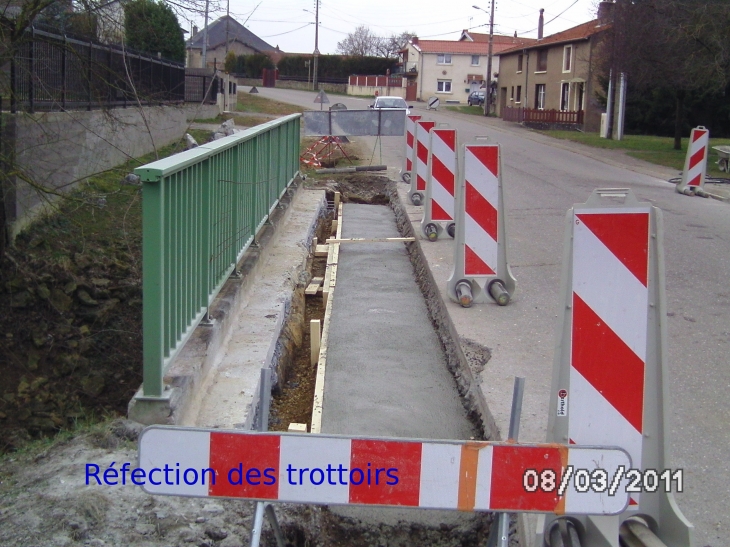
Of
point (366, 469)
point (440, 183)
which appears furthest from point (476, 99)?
point (366, 469)

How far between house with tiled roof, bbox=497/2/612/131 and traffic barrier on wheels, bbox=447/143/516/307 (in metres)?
28.2

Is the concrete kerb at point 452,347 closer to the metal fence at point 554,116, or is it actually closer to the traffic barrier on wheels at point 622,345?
the traffic barrier on wheels at point 622,345

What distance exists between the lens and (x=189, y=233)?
4.60 meters

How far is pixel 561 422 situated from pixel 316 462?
1140mm

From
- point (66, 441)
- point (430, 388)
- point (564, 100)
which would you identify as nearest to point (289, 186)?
point (430, 388)

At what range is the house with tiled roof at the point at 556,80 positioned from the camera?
4303 cm

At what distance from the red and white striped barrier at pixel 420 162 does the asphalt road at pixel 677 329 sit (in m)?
0.97

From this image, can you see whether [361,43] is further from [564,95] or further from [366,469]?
[366,469]

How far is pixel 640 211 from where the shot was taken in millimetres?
3297

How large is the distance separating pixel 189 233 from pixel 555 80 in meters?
47.7

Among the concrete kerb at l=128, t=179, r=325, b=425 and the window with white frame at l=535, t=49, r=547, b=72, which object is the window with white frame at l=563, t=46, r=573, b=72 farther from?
the concrete kerb at l=128, t=179, r=325, b=425

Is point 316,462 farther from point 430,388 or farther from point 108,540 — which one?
point 430,388

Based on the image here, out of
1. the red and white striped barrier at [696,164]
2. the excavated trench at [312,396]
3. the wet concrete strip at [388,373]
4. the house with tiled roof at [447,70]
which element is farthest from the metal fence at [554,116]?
the house with tiled roof at [447,70]

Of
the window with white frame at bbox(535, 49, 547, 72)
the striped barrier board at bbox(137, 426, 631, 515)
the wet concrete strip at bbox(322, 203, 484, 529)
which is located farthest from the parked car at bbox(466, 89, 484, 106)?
the striped barrier board at bbox(137, 426, 631, 515)
